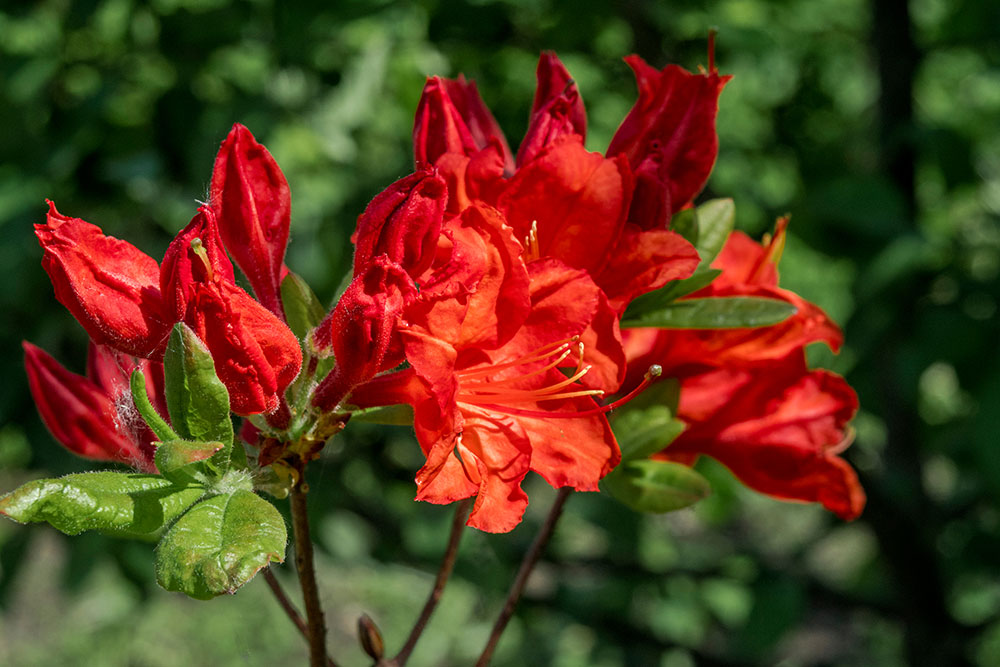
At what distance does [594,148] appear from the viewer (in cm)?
197

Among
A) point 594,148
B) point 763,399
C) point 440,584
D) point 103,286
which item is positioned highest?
point 103,286

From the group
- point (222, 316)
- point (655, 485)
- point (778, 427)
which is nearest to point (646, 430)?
point (655, 485)

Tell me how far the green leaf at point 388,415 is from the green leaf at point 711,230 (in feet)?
1.05

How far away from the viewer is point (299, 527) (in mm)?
724

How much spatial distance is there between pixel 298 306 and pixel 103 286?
153mm

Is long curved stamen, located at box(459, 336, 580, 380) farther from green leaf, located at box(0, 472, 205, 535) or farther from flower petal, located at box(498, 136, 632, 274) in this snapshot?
green leaf, located at box(0, 472, 205, 535)

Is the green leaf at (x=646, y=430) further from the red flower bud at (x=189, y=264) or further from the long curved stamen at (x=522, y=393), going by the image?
the red flower bud at (x=189, y=264)

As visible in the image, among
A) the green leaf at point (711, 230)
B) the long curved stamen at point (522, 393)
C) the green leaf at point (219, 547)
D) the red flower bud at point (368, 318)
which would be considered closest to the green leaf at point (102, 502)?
the green leaf at point (219, 547)

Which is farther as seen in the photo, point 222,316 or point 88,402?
point 88,402

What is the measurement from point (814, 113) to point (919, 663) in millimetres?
1220

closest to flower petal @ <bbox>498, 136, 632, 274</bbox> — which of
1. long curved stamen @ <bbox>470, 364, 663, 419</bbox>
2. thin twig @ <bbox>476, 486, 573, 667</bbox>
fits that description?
long curved stamen @ <bbox>470, 364, 663, 419</bbox>

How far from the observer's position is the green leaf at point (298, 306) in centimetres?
78

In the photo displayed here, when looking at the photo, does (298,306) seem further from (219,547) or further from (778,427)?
(778,427)

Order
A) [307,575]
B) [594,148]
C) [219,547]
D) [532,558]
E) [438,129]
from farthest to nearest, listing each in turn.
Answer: [594,148], [532,558], [438,129], [307,575], [219,547]
